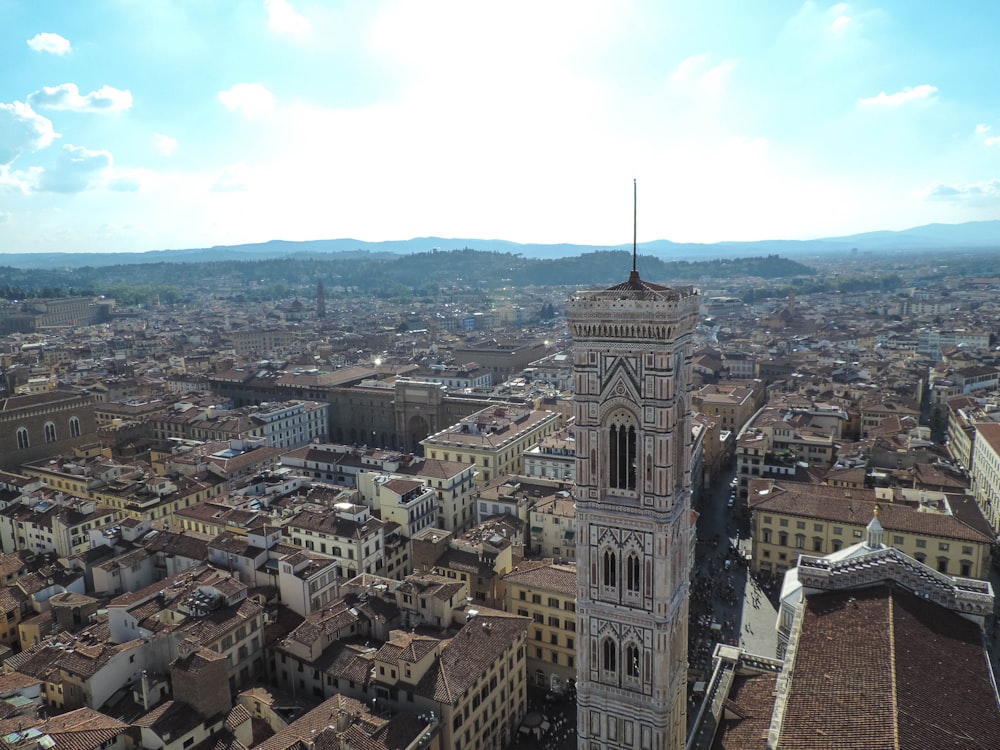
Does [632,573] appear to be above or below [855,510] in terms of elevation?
above

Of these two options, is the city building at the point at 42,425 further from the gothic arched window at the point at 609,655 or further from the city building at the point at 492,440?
the gothic arched window at the point at 609,655

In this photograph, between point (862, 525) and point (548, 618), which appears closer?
point (548, 618)

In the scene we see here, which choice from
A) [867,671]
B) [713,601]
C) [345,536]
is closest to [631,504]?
[867,671]

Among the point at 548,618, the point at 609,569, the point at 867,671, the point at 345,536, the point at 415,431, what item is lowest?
the point at 415,431

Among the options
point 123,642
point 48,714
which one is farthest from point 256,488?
point 48,714

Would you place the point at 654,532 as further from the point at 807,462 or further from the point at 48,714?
the point at 807,462

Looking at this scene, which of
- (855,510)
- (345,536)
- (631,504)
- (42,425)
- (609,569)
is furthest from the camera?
(42,425)

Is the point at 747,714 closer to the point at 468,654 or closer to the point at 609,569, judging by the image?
the point at 609,569
